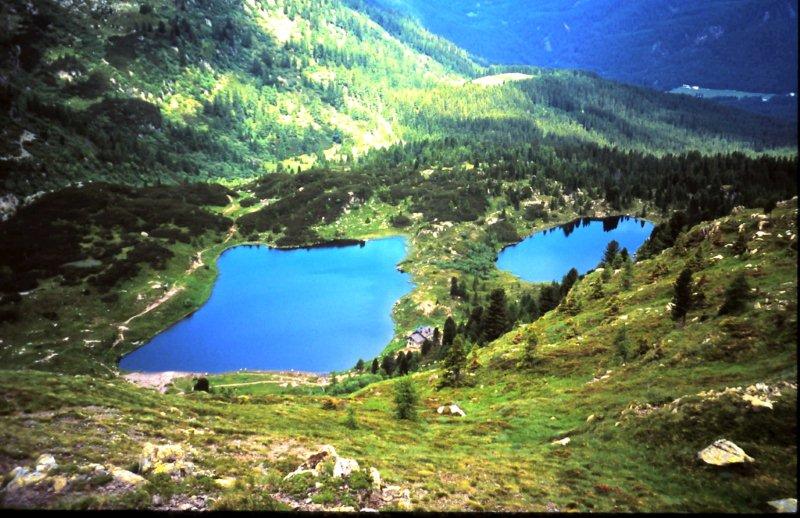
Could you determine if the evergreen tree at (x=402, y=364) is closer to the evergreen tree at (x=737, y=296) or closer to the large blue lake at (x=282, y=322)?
the large blue lake at (x=282, y=322)

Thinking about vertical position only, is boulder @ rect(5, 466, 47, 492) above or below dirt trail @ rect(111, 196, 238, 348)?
below

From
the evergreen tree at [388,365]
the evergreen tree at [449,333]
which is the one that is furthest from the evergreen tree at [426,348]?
the evergreen tree at [388,365]

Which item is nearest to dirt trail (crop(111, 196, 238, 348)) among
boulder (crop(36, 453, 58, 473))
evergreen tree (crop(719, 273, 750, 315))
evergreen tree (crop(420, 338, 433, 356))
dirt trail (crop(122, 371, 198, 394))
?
dirt trail (crop(122, 371, 198, 394))

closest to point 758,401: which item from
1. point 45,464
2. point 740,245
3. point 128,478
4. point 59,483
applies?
point 128,478

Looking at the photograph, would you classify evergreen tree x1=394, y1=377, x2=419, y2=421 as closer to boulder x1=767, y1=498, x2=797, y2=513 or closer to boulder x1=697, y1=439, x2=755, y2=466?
boulder x1=697, y1=439, x2=755, y2=466

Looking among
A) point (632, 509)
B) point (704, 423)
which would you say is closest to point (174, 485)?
point (632, 509)
